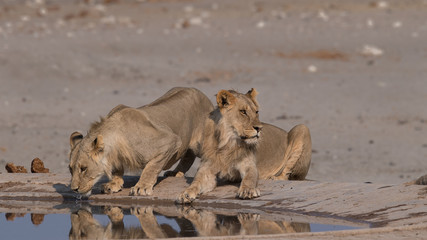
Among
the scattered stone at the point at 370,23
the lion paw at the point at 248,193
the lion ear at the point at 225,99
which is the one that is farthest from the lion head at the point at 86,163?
the scattered stone at the point at 370,23

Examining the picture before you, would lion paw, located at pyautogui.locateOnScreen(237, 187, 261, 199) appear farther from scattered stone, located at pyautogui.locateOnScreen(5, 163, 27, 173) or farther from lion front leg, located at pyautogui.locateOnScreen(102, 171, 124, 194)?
scattered stone, located at pyautogui.locateOnScreen(5, 163, 27, 173)

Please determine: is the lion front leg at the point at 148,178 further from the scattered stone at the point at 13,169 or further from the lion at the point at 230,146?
the scattered stone at the point at 13,169

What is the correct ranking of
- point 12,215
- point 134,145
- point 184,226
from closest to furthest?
point 184,226 → point 12,215 → point 134,145

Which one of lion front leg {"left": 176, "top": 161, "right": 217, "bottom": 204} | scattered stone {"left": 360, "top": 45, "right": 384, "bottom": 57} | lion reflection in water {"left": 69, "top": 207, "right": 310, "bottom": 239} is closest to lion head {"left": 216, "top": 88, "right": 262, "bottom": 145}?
lion front leg {"left": 176, "top": 161, "right": 217, "bottom": 204}

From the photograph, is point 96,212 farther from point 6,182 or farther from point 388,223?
point 388,223

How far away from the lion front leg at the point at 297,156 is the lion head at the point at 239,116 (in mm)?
1151

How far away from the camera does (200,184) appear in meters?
7.19

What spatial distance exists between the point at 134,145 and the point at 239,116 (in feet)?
2.73

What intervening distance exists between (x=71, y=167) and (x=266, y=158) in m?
1.82

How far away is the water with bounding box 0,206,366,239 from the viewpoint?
6031 millimetres

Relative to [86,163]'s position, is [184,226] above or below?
below

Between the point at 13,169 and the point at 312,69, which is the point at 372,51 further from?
the point at 13,169

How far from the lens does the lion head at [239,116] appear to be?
7.12 m

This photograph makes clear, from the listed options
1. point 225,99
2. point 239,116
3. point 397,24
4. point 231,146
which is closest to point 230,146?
point 231,146
